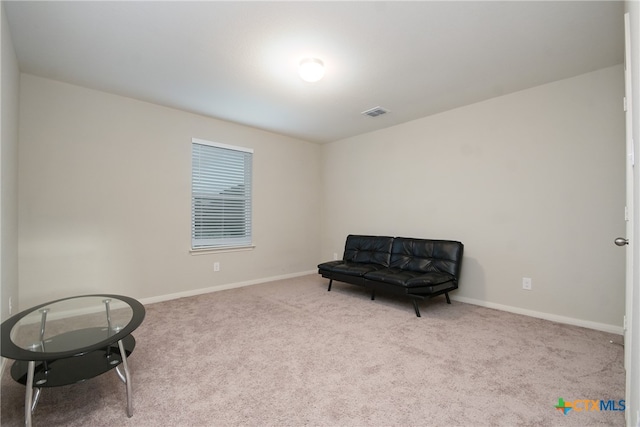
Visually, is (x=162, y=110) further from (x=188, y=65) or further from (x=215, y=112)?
(x=188, y=65)

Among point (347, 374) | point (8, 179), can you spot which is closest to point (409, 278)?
point (347, 374)

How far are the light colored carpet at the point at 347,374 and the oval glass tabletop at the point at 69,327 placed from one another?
0.38 meters

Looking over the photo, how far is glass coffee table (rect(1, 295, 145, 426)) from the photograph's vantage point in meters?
1.34

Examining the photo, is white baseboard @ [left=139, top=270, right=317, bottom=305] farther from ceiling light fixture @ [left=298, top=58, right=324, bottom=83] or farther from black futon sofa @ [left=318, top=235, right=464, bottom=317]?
ceiling light fixture @ [left=298, top=58, right=324, bottom=83]

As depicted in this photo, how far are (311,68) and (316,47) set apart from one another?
187 millimetres

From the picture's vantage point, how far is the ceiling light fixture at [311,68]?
2.45 m

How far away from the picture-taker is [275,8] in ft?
6.15

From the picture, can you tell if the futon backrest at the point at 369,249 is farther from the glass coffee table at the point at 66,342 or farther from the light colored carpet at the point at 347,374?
the glass coffee table at the point at 66,342

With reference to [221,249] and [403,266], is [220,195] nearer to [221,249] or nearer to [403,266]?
[221,249]

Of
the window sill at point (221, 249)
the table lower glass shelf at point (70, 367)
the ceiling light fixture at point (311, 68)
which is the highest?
the ceiling light fixture at point (311, 68)

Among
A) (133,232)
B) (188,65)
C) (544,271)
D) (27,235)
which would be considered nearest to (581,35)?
(544,271)

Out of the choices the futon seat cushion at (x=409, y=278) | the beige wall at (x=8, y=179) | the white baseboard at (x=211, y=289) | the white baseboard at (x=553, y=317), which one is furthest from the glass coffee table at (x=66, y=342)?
the white baseboard at (x=553, y=317)

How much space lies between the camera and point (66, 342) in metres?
1.53

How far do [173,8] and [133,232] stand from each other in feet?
8.19
